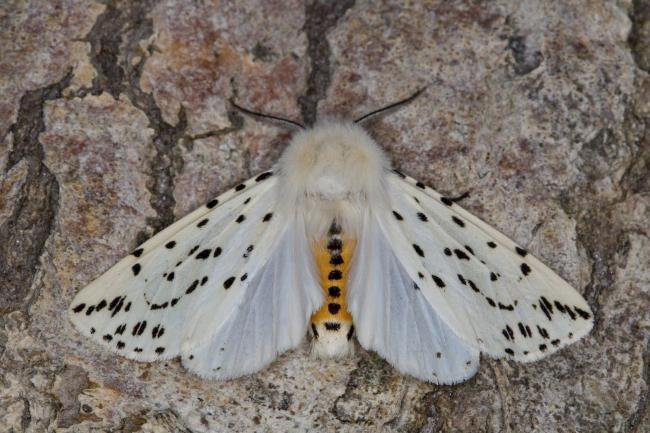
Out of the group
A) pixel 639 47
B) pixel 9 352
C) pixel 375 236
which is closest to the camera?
pixel 9 352

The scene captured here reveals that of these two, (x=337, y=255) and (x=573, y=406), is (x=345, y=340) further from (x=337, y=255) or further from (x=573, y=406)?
(x=573, y=406)

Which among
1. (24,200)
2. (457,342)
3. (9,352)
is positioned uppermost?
(24,200)

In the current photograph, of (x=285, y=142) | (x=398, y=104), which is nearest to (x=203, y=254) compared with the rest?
(x=285, y=142)

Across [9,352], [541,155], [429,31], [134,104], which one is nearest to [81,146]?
[134,104]

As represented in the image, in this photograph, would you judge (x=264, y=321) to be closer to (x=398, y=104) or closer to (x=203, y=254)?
(x=203, y=254)

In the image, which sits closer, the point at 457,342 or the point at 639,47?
the point at 457,342

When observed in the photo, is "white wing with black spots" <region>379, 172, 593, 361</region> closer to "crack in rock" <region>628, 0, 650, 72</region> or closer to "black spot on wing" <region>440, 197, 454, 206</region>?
"black spot on wing" <region>440, 197, 454, 206</region>
